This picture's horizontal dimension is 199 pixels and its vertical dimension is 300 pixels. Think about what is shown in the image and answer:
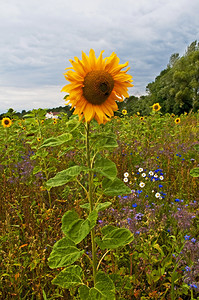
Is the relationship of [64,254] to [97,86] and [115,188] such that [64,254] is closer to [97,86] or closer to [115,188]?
[115,188]

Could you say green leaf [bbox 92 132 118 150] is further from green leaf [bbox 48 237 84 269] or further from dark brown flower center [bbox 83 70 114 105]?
green leaf [bbox 48 237 84 269]

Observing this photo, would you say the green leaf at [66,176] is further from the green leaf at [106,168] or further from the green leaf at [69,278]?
the green leaf at [69,278]

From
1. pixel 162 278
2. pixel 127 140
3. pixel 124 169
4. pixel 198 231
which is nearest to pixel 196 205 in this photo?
pixel 198 231

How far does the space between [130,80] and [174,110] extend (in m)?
34.8

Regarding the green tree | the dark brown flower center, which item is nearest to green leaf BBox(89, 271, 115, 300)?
the dark brown flower center

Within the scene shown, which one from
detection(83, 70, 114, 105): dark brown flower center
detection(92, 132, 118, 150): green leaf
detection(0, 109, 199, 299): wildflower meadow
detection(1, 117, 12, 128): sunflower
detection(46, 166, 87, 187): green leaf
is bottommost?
detection(0, 109, 199, 299): wildflower meadow

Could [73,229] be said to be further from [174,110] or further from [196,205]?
[174,110]

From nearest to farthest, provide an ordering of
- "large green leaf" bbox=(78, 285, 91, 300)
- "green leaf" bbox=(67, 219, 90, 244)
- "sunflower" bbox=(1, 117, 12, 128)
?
"green leaf" bbox=(67, 219, 90, 244), "large green leaf" bbox=(78, 285, 91, 300), "sunflower" bbox=(1, 117, 12, 128)

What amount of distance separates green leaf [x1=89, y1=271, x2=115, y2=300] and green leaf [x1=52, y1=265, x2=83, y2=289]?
4.0 inches

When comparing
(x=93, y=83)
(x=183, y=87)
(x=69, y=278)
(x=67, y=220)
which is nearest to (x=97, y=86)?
(x=93, y=83)

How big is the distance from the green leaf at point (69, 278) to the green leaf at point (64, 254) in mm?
145

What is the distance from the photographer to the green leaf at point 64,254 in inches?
48.1

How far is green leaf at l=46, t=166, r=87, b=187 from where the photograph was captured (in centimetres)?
123

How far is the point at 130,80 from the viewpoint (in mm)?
1421
